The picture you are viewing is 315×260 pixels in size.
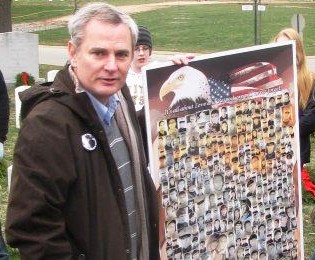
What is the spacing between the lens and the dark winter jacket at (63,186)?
234 cm

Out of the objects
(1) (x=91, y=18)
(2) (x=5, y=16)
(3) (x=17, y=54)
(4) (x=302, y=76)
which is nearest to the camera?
(1) (x=91, y=18)

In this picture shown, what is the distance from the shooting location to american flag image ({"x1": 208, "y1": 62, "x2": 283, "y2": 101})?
3619 mm

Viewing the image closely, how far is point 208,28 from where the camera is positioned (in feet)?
95.9

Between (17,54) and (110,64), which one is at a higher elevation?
(110,64)

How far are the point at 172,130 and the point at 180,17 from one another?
32082mm

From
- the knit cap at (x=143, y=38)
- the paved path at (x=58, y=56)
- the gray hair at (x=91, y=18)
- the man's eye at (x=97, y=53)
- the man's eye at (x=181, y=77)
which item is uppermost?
the gray hair at (x=91, y=18)

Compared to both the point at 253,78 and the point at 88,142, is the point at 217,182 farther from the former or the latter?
the point at 88,142

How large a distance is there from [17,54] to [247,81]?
10.9m

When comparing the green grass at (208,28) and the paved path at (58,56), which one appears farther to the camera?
the green grass at (208,28)

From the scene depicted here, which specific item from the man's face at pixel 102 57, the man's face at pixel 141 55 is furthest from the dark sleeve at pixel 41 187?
the man's face at pixel 141 55

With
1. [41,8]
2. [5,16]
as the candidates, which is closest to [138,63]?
[5,16]

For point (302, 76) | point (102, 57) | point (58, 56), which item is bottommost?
point (58, 56)

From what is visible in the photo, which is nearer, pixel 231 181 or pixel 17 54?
pixel 231 181

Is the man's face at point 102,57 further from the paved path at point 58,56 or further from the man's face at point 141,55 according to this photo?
the paved path at point 58,56
